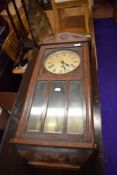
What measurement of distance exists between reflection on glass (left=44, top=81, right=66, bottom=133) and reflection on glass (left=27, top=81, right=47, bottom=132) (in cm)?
3

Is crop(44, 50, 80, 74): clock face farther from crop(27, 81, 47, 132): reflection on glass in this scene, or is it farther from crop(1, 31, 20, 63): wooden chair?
crop(1, 31, 20, 63): wooden chair

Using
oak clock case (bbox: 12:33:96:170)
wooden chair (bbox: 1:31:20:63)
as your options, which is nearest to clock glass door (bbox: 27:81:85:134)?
oak clock case (bbox: 12:33:96:170)

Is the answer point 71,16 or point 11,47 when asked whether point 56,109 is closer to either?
point 11,47

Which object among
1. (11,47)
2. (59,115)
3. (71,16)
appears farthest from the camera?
(71,16)

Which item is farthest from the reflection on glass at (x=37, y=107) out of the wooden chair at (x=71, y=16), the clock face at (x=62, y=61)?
the wooden chair at (x=71, y=16)

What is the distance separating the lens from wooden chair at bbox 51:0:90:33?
2.19 metres

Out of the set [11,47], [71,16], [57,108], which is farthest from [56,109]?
[71,16]

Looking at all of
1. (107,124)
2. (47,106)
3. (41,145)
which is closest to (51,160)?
(41,145)

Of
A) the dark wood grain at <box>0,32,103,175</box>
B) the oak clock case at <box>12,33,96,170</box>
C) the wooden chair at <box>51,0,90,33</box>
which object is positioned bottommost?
the wooden chair at <box>51,0,90,33</box>

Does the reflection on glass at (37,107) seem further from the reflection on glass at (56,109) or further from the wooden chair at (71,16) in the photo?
the wooden chair at (71,16)

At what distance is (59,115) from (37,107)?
115 millimetres

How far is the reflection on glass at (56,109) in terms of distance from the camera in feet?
2.53

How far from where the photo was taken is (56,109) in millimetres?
831

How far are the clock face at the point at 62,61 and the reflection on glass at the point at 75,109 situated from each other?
121mm
